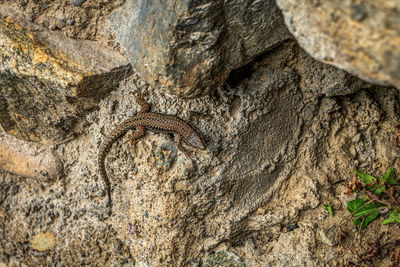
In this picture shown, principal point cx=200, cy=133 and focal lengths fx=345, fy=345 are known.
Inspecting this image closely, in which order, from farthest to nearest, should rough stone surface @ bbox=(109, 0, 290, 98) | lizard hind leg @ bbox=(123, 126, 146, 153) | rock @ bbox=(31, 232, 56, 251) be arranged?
1. rock @ bbox=(31, 232, 56, 251)
2. lizard hind leg @ bbox=(123, 126, 146, 153)
3. rough stone surface @ bbox=(109, 0, 290, 98)

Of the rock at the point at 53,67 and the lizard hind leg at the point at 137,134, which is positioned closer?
the rock at the point at 53,67

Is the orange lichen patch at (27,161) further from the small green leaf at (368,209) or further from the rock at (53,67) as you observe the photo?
the small green leaf at (368,209)

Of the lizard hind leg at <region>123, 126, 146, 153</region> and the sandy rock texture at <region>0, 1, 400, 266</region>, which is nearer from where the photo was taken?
the sandy rock texture at <region>0, 1, 400, 266</region>

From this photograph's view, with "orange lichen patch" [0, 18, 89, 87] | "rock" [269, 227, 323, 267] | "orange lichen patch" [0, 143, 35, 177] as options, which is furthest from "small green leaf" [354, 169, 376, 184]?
"orange lichen patch" [0, 143, 35, 177]

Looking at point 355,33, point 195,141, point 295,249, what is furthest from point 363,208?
point 355,33

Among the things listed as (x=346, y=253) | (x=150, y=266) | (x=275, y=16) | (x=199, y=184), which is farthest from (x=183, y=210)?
(x=275, y=16)

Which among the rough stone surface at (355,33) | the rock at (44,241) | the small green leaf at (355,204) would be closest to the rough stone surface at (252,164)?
the small green leaf at (355,204)

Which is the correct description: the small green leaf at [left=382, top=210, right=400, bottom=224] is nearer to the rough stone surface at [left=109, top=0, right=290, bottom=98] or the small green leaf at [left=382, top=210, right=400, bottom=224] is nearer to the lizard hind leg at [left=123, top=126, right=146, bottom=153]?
the rough stone surface at [left=109, top=0, right=290, bottom=98]
